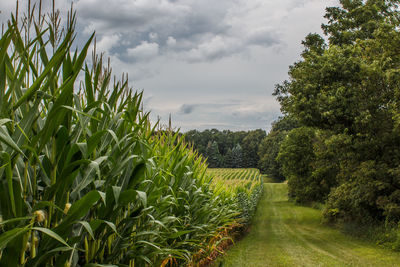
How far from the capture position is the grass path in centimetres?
859

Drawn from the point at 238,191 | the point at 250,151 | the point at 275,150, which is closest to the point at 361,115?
the point at 238,191

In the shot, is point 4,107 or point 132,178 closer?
point 4,107

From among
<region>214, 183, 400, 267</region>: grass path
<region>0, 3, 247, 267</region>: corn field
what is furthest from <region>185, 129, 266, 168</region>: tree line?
<region>0, 3, 247, 267</region>: corn field

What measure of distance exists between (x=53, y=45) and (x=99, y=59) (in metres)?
0.47

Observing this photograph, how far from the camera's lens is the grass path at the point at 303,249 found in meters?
8.59

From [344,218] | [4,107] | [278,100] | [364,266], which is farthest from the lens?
[278,100]

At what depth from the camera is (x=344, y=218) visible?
15.5 m

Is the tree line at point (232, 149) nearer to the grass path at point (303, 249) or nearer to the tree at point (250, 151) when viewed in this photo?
the tree at point (250, 151)

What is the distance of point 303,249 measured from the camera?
10.8 metres

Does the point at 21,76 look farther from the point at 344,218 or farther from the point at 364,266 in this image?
the point at 344,218

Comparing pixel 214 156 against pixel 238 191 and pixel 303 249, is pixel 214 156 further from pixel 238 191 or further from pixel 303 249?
pixel 303 249

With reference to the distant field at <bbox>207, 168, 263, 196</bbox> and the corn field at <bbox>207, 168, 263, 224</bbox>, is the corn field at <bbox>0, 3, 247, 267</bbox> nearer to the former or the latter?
the corn field at <bbox>207, 168, 263, 224</bbox>

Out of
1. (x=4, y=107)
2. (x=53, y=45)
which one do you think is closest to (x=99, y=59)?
(x=53, y=45)

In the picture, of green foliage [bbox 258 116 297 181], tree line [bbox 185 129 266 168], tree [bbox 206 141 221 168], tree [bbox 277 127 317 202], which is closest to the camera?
tree [bbox 277 127 317 202]
